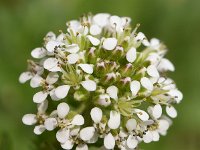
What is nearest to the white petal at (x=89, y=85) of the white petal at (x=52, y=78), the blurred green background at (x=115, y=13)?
the white petal at (x=52, y=78)

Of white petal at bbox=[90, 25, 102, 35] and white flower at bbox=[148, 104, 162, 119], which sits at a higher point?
white petal at bbox=[90, 25, 102, 35]

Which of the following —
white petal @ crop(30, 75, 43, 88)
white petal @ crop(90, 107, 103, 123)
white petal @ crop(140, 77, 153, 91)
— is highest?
white petal @ crop(30, 75, 43, 88)

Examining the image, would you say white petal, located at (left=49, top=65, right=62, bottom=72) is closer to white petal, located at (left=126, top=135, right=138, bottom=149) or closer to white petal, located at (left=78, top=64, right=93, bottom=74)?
white petal, located at (left=78, top=64, right=93, bottom=74)

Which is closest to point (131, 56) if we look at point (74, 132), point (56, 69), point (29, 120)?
point (56, 69)

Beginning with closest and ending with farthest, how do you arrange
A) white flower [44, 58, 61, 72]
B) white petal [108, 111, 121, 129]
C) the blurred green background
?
white petal [108, 111, 121, 129] → white flower [44, 58, 61, 72] → the blurred green background

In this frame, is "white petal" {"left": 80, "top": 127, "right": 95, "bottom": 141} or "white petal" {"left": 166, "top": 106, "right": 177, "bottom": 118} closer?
"white petal" {"left": 80, "top": 127, "right": 95, "bottom": 141}

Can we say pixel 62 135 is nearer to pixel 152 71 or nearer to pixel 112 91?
pixel 112 91

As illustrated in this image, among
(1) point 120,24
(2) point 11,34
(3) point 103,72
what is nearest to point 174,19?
(2) point 11,34

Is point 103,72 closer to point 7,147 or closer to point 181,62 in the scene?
point 7,147

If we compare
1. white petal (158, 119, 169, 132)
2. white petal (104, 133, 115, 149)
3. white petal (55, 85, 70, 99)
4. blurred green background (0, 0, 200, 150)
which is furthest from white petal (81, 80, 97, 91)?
blurred green background (0, 0, 200, 150)
